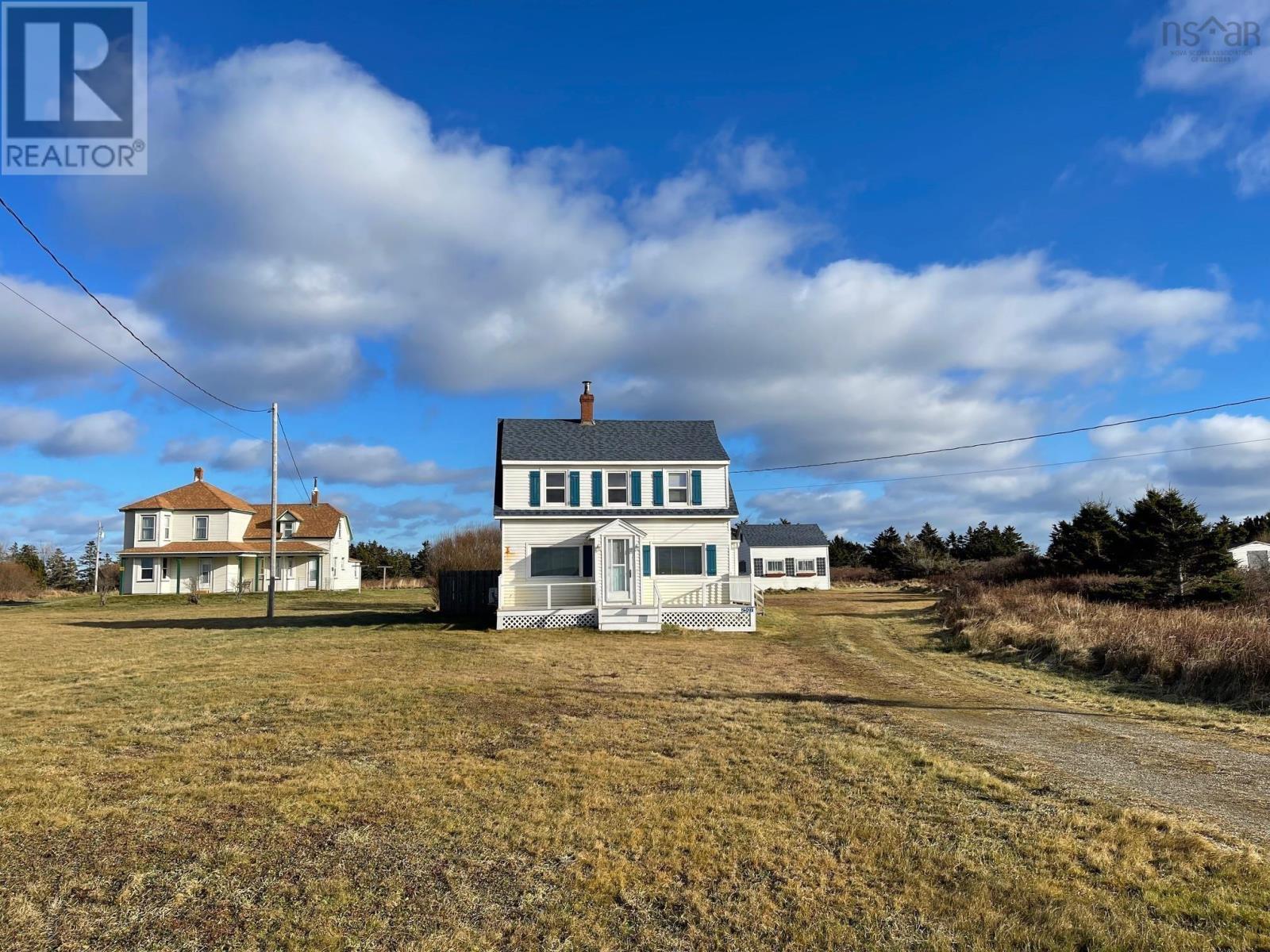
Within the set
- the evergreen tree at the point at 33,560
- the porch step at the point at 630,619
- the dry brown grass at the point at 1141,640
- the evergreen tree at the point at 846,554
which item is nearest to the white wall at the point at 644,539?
the porch step at the point at 630,619

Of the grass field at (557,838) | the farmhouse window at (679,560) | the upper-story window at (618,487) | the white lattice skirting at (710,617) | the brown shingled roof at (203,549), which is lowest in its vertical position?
the white lattice skirting at (710,617)

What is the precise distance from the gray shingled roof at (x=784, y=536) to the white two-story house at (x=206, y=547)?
32.3 metres

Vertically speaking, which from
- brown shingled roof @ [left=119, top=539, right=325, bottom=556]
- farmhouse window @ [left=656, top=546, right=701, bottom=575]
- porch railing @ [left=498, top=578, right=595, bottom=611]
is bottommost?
porch railing @ [left=498, top=578, right=595, bottom=611]

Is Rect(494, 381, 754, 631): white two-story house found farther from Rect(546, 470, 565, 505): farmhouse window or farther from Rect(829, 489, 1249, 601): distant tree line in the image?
Rect(829, 489, 1249, 601): distant tree line

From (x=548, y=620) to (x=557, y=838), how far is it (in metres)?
19.6

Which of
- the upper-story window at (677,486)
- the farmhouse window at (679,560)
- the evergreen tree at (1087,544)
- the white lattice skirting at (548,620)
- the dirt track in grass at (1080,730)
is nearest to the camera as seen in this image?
the dirt track in grass at (1080,730)

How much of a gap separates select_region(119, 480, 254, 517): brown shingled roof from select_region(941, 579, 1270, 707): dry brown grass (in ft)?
135

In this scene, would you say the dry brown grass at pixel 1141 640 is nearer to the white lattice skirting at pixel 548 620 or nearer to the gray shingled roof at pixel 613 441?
the gray shingled roof at pixel 613 441

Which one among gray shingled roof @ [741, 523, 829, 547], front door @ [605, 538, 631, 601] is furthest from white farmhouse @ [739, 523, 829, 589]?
front door @ [605, 538, 631, 601]

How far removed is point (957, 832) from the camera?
6.04 m

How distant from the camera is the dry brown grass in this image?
40.6ft

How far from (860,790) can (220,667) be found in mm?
13008

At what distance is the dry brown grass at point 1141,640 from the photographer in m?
12.4

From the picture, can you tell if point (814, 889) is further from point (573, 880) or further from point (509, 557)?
point (509, 557)
